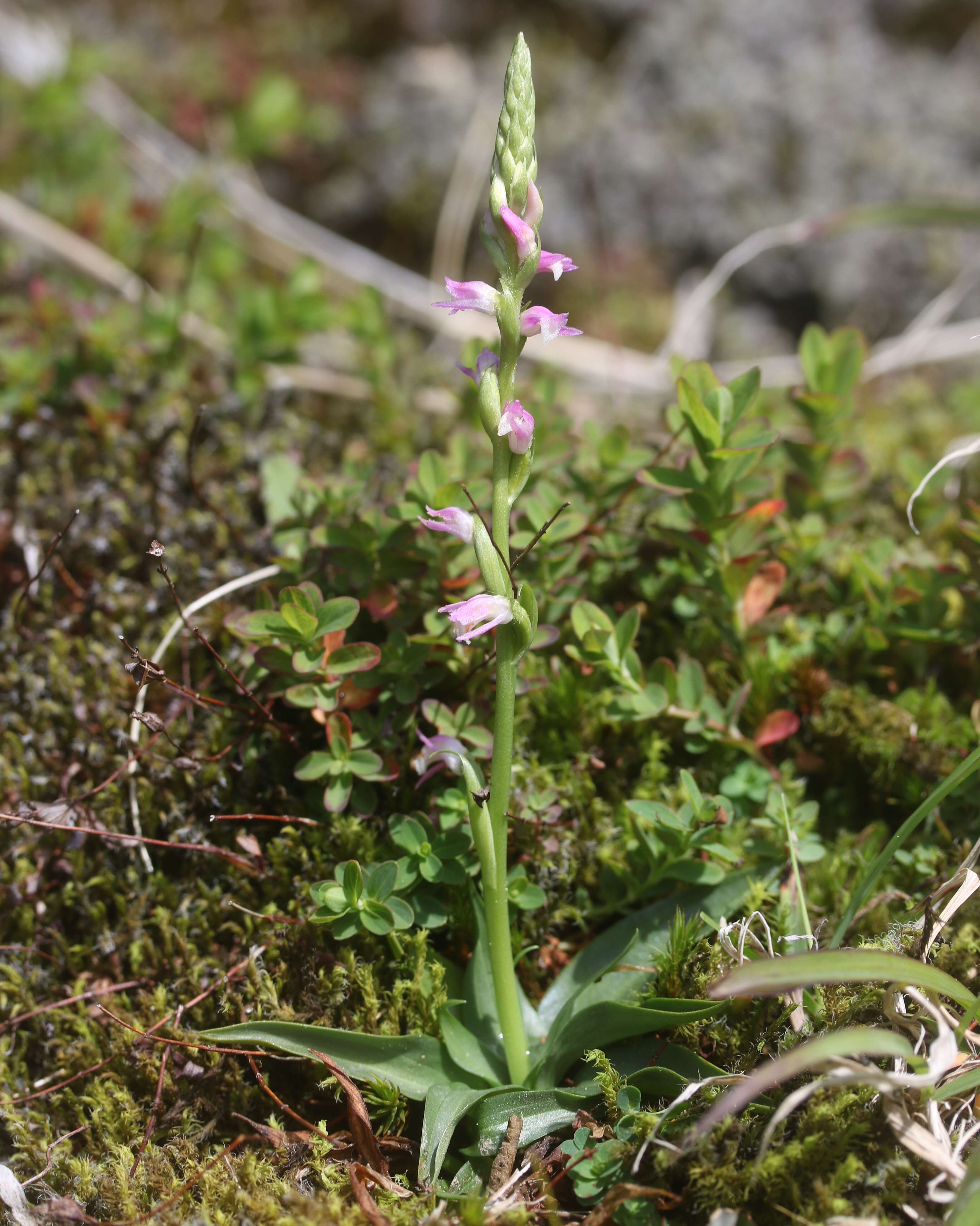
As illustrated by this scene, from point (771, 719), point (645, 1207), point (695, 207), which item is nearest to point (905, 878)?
point (771, 719)

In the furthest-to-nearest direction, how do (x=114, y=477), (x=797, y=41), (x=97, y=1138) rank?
1. (x=797, y=41)
2. (x=114, y=477)
3. (x=97, y=1138)

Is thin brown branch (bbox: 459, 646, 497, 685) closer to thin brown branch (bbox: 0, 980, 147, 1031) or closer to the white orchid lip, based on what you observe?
the white orchid lip

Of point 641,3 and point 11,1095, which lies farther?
point 641,3

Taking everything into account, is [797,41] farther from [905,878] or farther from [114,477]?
[905,878]

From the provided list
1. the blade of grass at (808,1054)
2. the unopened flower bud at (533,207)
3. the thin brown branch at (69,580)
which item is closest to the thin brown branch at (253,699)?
the thin brown branch at (69,580)

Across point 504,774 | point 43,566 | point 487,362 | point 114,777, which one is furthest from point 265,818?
point 487,362

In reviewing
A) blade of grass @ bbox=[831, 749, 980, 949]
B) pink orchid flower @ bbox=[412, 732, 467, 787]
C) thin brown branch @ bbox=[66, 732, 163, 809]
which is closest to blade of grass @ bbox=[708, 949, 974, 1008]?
blade of grass @ bbox=[831, 749, 980, 949]
